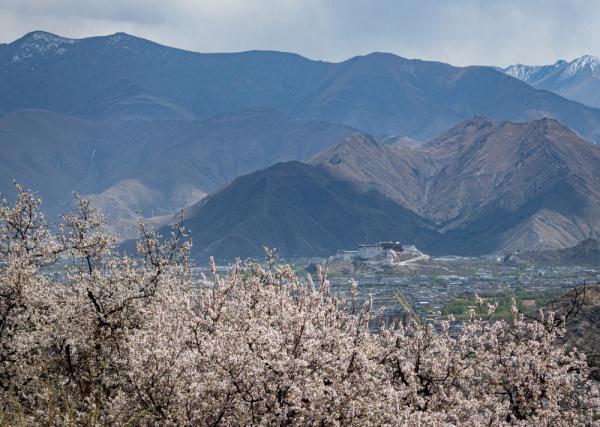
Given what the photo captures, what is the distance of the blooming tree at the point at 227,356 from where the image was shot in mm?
12422

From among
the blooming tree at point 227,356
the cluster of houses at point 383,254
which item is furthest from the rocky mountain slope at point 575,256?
the blooming tree at point 227,356

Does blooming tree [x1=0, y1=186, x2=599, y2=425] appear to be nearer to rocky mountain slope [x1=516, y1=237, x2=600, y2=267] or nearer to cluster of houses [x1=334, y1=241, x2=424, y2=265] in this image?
rocky mountain slope [x1=516, y1=237, x2=600, y2=267]

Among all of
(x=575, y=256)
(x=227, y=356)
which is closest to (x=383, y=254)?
(x=575, y=256)

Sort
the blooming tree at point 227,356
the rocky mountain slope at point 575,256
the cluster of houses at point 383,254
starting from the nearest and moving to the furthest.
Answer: the blooming tree at point 227,356 < the rocky mountain slope at point 575,256 < the cluster of houses at point 383,254

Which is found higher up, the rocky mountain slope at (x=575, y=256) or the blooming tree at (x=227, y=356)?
the rocky mountain slope at (x=575, y=256)

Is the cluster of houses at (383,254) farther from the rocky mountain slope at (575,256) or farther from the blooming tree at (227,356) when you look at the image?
the blooming tree at (227,356)

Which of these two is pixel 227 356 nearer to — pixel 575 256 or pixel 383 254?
pixel 575 256

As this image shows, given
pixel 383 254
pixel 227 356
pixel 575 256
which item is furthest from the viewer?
pixel 383 254

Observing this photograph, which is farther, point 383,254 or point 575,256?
point 383,254

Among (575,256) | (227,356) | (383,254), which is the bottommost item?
(227,356)

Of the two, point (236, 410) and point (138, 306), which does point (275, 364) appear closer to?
point (236, 410)

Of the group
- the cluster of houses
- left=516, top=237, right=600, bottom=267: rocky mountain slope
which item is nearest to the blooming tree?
left=516, top=237, right=600, bottom=267: rocky mountain slope

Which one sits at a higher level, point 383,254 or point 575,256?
point 383,254

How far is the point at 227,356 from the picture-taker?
12.4m
